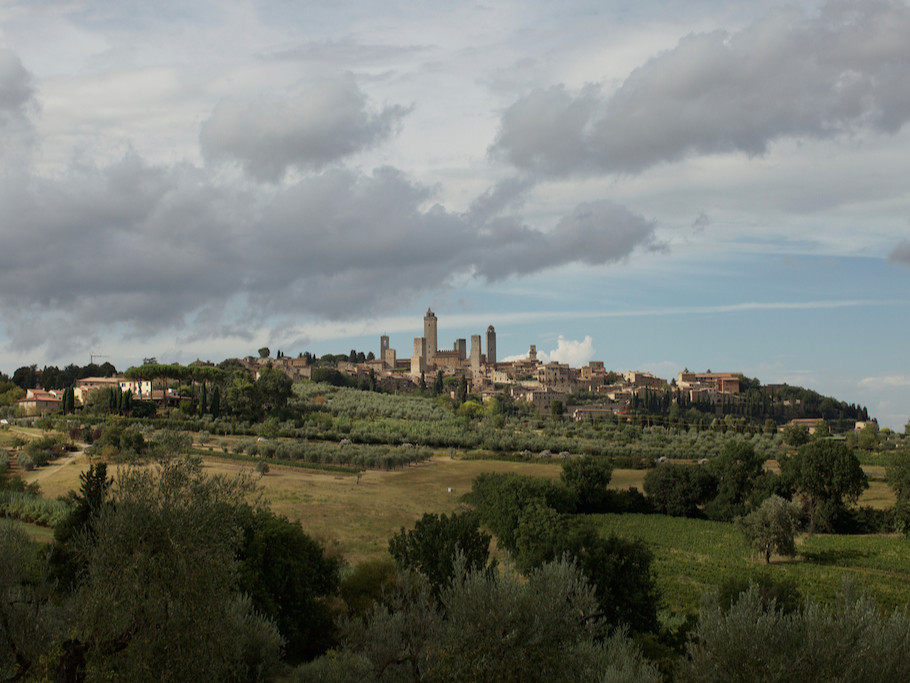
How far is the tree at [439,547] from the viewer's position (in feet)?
83.7

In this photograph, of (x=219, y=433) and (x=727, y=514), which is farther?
(x=219, y=433)

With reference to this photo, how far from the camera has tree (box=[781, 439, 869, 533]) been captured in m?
50.6

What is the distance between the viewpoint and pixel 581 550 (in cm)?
2611

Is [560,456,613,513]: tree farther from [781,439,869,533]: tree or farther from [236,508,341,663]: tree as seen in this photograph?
[236,508,341,663]: tree

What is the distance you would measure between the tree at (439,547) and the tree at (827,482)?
1327 inches

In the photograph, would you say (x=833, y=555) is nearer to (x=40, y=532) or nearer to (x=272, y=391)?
(x=40, y=532)

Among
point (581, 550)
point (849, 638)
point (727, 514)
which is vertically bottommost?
point (727, 514)

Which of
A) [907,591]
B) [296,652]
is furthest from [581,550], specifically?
[907,591]

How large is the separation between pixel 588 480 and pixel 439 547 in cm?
2942

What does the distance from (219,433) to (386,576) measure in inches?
2057

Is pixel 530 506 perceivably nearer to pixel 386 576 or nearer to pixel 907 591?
pixel 386 576

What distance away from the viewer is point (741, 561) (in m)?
39.1

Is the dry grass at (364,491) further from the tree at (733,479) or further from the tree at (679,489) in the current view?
the tree at (733,479)

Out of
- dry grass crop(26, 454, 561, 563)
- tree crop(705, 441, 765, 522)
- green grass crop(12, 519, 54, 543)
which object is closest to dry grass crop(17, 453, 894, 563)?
dry grass crop(26, 454, 561, 563)
